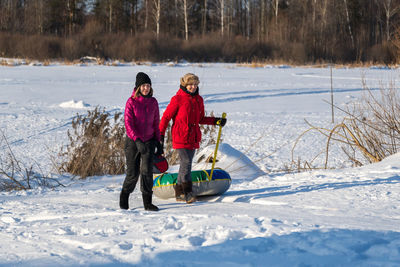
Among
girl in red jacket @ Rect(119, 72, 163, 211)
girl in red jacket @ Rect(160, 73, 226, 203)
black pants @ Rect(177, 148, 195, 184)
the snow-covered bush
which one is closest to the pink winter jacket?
girl in red jacket @ Rect(119, 72, 163, 211)

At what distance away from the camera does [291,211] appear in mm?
4301

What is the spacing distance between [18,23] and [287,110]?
29.1 meters

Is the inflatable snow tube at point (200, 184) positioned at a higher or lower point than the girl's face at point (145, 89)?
lower

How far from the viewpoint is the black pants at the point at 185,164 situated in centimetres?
490

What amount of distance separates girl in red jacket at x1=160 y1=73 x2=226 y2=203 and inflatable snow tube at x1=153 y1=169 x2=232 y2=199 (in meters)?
0.19

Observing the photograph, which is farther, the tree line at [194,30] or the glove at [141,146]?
the tree line at [194,30]

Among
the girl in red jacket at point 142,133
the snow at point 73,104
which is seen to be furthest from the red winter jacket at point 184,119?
the snow at point 73,104

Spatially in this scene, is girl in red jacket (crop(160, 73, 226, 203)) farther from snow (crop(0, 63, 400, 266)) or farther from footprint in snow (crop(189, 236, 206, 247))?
footprint in snow (crop(189, 236, 206, 247))

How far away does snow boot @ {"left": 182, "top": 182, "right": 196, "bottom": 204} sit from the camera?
491 cm

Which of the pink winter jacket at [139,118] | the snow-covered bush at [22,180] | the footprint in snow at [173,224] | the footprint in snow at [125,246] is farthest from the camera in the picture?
the snow-covered bush at [22,180]

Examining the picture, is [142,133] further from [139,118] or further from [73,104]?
[73,104]

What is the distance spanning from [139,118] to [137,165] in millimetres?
450

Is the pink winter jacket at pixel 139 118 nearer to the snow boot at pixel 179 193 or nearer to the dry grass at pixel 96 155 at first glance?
the snow boot at pixel 179 193

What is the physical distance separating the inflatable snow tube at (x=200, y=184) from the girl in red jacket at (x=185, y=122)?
0.63 ft
